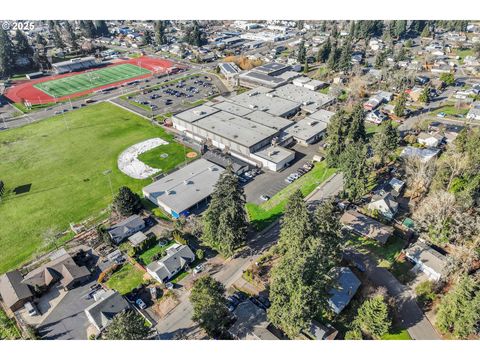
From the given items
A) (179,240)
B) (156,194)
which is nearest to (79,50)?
(156,194)

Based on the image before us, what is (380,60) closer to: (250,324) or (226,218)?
(226,218)

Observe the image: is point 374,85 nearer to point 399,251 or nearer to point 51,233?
point 399,251

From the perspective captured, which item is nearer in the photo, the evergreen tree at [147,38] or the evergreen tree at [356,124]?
the evergreen tree at [356,124]

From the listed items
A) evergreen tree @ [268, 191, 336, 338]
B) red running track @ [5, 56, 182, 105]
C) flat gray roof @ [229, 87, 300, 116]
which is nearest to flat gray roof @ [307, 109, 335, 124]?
flat gray roof @ [229, 87, 300, 116]

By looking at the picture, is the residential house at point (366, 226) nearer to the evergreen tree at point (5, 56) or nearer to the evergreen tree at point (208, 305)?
the evergreen tree at point (208, 305)

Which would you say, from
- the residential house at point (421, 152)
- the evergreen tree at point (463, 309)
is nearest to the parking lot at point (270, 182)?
the residential house at point (421, 152)

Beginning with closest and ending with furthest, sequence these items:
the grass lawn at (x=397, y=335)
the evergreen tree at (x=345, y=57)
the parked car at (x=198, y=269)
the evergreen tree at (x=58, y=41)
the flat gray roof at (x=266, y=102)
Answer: the grass lawn at (x=397, y=335) < the parked car at (x=198, y=269) < the flat gray roof at (x=266, y=102) < the evergreen tree at (x=345, y=57) < the evergreen tree at (x=58, y=41)

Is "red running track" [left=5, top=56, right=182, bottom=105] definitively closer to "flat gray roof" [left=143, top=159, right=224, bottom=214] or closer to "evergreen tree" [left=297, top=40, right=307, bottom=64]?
"evergreen tree" [left=297, top=40, right=307, bottom=64]
